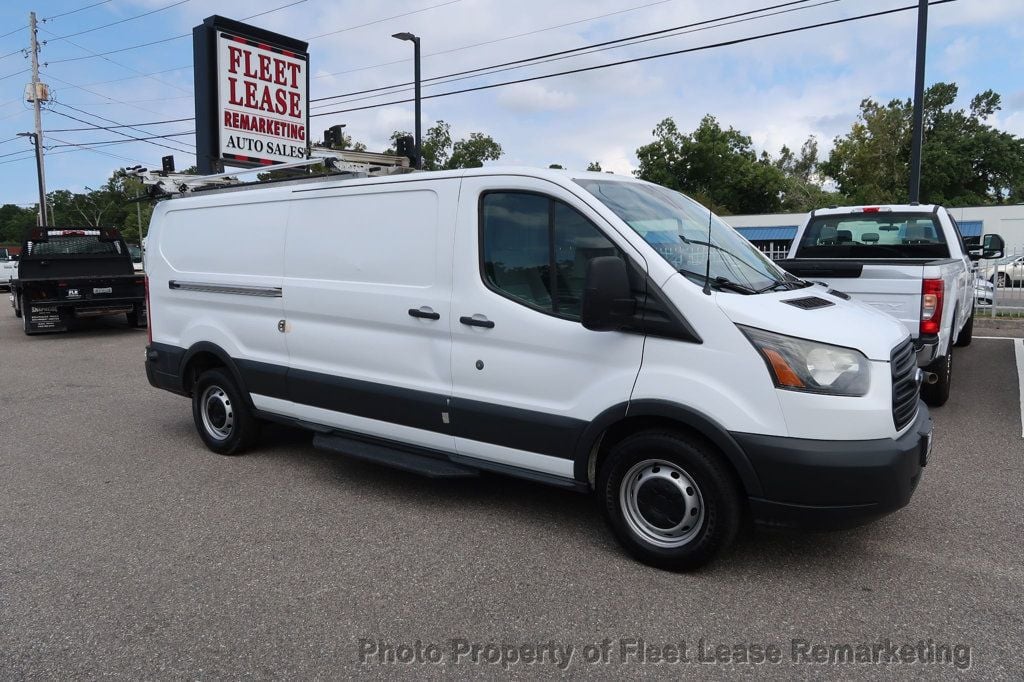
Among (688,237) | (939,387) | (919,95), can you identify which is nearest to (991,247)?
(939,387)

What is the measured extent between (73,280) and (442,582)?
1324cm

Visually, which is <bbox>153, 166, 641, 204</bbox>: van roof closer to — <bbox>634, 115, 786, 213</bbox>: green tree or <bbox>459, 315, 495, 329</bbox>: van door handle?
<bbox>459, 315, 495, 329</bbox>: van door handle

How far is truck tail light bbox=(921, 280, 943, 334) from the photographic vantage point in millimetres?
6086

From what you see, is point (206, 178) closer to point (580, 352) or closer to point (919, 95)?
point (580, 352)

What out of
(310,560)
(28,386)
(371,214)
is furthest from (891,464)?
(28,386)

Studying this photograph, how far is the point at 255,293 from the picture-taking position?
5.55 m

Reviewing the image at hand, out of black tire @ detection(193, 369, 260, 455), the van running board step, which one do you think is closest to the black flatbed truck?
black tire @ detection(193, 369, 260, 455)

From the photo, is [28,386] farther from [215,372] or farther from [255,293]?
[255,293]

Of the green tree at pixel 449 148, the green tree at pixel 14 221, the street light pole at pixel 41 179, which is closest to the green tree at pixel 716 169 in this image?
the green tree at pixel 449 148

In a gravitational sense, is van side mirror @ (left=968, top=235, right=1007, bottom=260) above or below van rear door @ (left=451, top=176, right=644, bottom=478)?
above

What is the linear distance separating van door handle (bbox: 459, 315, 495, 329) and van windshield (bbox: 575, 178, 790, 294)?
2.93 feet

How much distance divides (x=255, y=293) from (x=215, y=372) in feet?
2.96

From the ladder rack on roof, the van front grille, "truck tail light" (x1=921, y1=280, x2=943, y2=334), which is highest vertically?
the ladder rack on roof

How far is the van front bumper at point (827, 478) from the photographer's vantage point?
3.38m
